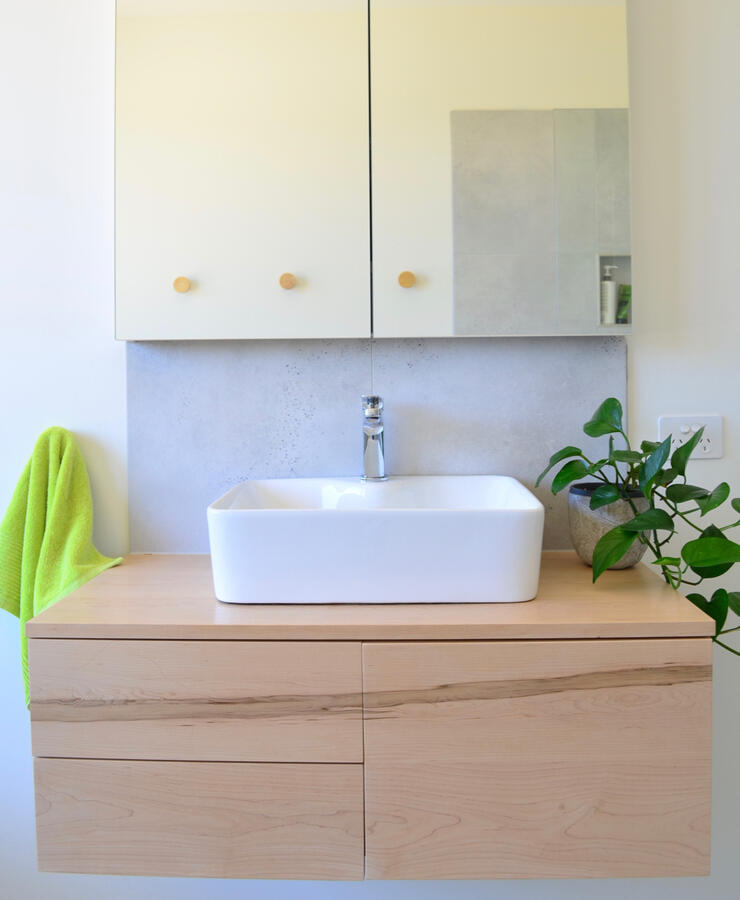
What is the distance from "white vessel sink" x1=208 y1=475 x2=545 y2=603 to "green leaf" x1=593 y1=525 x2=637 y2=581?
0.10 meters

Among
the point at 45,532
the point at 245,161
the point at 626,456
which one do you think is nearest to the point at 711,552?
the point at 626,456

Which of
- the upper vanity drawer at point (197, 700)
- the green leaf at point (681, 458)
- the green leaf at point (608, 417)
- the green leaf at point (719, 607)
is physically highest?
the green leaf at point (608, 417)

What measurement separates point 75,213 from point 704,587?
1414mm

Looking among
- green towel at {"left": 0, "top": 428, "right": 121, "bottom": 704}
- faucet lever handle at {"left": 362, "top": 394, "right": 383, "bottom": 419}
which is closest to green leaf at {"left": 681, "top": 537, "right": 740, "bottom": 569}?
faucet lever handle at {"left": 362, "top": 394, "right": 383, "bottom": 419}

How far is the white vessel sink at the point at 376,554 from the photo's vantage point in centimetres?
109

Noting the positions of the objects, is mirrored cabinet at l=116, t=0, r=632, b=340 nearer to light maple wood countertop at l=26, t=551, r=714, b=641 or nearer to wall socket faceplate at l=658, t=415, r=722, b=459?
wall socket faceplate at l=658, t=415, r=722, b=459

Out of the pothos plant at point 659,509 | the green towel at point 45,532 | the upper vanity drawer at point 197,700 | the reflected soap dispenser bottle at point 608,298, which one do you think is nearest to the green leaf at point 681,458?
the pothos plant at point 659,509

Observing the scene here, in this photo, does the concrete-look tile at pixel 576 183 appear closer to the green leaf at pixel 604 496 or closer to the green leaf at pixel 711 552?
the green leaf at pixel 604 496

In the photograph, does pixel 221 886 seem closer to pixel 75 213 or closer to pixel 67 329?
pixel 67 329

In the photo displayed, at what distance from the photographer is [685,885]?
1492mm

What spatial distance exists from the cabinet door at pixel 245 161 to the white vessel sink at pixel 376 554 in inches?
16.9

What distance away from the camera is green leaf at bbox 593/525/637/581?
114 cm

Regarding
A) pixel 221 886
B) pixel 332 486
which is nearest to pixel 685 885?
pixel 221 886

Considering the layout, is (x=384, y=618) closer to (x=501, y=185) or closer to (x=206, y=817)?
(x=206, y=817)
